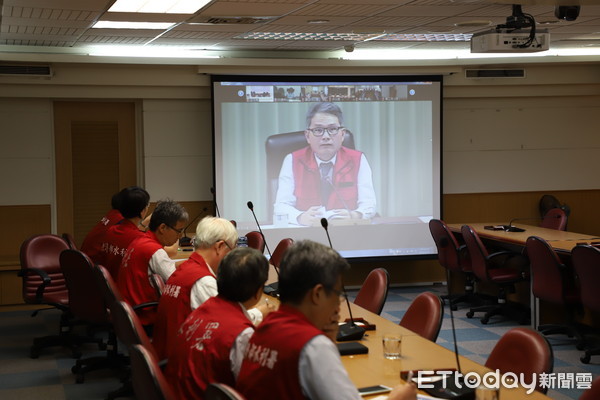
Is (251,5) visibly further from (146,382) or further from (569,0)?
(146,382)

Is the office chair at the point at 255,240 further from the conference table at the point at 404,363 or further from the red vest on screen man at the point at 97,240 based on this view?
the conference table at the point at 404,363

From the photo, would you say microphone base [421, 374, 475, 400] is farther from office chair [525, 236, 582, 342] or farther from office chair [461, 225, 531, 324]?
office chair [461, 225, 531, 324]

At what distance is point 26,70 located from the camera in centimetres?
845

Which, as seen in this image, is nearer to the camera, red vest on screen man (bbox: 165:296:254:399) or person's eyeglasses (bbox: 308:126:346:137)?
red vest on screen man (bbox: 165:296:254:399)

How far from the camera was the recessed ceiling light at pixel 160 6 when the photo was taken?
18.8 ft

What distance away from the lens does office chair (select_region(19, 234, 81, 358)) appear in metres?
6.35

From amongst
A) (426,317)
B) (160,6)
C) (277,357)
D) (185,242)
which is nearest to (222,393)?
(277,357)

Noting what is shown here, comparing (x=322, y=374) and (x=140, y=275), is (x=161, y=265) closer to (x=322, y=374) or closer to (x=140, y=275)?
(x=140, y=275)

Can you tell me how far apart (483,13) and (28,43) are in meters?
4.59

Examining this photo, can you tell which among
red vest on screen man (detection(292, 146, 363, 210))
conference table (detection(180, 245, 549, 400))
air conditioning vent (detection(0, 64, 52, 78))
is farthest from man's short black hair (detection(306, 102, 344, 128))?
conference table (detection(180, 245, 549, 400))

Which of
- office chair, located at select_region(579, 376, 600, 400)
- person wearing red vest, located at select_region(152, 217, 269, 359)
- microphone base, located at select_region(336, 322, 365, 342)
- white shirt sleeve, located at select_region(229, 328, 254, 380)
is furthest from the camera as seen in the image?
person wearing red vest, located at select_region(152, 217, 269, 359)

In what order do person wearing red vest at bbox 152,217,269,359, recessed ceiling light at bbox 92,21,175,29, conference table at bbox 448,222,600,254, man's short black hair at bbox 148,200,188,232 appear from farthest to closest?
conference table at bbox 448,222,600,254 < recessed ceiling light at bbox 92,21,175,29 < man's short black hair at bbox 148,200,188,232 < person wearing red vest at bbox 152,217,269,359

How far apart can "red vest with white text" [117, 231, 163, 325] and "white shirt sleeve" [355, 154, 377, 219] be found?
4.56 metres

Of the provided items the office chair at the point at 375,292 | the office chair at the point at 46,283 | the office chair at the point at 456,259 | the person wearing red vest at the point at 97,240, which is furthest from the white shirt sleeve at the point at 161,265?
the office chair at the point at 456,259
